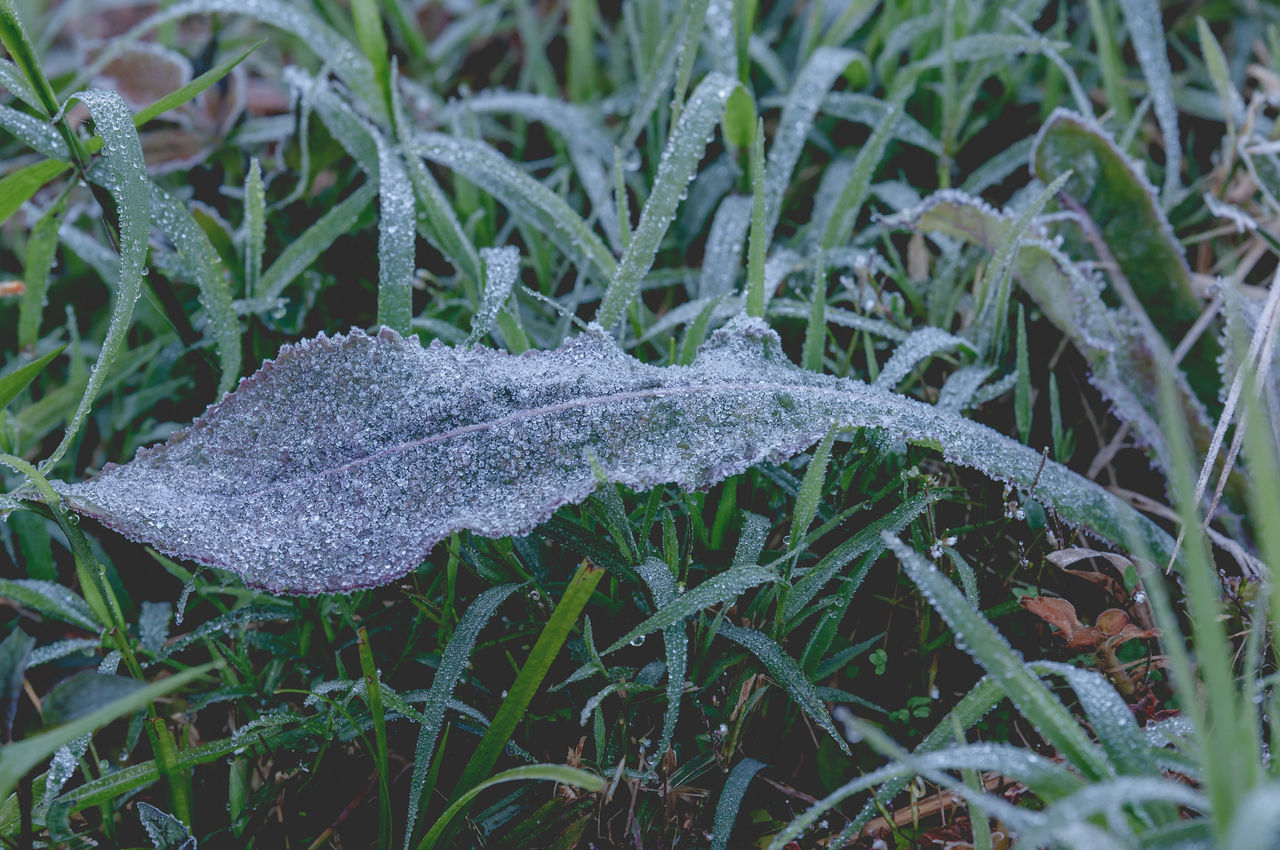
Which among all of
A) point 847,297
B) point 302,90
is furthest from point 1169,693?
point 302,90

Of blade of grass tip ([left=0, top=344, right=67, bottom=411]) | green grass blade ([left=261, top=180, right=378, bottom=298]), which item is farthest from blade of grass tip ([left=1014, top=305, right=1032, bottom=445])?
blade of grass tip ([left=0, top=344, right=67, bottom=411])

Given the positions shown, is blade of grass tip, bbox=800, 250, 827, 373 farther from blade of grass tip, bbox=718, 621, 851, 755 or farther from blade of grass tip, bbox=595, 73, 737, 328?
blade of grass tip, bbox=718, 621, 851, 755

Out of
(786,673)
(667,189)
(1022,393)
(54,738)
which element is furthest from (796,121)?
(54,738)

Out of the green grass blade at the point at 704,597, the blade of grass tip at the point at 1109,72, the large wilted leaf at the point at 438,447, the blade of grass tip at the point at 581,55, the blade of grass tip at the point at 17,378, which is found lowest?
the green grass blade at the point at 704,597

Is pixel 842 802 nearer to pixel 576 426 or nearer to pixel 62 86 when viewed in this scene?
pixel 576 426

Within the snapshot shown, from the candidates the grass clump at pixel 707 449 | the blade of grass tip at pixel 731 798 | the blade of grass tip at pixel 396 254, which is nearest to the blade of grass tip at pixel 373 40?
the grass clump at pixel 707 449

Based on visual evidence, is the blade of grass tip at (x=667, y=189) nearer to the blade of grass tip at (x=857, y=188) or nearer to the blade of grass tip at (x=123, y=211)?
the blade of grass tip at (x=857, y=188)
